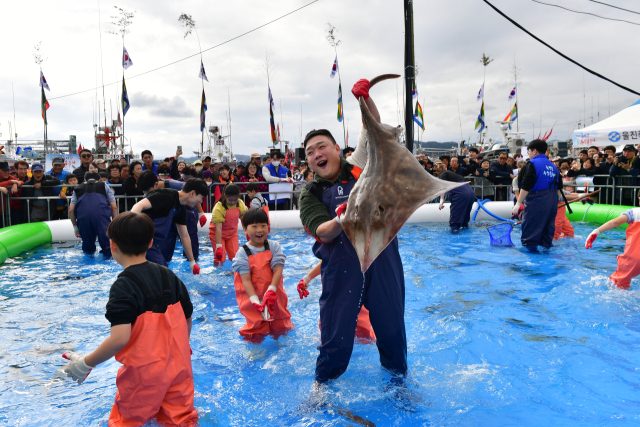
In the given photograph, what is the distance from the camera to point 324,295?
267 cm

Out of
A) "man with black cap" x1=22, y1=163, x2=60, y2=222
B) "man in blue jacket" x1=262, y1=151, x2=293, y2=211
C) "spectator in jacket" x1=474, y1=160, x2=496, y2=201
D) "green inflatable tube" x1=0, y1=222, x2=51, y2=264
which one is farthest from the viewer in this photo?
"spectator in jacket" x1=474, y1=160, x2=496, y2=201

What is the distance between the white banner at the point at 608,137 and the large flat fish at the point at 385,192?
14633mm

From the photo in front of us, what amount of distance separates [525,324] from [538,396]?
5.21 feet

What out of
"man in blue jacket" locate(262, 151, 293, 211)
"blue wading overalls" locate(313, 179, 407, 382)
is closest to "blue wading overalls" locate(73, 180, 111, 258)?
"man in blue jacket" locate(262, 151, 293, 211)

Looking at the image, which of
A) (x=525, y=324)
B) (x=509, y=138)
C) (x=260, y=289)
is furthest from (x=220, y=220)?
(x=509, y=138)

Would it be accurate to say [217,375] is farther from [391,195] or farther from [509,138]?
[509,138]

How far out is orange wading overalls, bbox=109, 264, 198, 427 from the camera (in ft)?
7.07

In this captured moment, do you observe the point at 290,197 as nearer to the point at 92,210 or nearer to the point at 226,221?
the point at 226,221

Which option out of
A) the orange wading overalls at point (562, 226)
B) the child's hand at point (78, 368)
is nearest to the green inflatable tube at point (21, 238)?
the child's hand at point (78, 368)

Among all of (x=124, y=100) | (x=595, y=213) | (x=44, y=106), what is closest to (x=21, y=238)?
(x=124, y=100)

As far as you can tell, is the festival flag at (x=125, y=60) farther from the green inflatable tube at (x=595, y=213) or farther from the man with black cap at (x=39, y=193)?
the green inflatable tube at (x=595, y=213)

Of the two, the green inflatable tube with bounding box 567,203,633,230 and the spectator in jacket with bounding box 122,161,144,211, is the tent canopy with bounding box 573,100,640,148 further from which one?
the spectator in jacket with bounding box 122,161,144,211

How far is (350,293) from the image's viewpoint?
2.55m

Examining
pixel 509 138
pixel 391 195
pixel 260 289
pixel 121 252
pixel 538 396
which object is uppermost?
pixel 509 138
